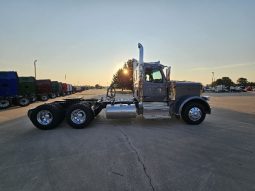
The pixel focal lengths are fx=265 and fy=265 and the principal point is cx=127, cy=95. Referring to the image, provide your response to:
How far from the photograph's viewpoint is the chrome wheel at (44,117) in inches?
440

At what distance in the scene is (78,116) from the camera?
11.3 metres

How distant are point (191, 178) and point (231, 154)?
7.08 feet

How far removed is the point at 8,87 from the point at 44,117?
1566 cm

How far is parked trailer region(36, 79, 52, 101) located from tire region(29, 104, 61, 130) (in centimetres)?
2343

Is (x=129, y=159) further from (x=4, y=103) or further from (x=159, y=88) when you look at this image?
(x=4, y=103)

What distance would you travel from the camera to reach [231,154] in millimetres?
6836

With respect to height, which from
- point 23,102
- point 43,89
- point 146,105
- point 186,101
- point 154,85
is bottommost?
point 23,102

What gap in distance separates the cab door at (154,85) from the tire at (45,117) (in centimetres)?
412

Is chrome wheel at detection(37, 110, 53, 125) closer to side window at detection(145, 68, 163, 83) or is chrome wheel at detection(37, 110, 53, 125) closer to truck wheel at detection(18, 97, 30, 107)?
side window at detection(145, 68, 163, 83)

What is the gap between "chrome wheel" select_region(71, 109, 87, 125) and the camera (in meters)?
11.2

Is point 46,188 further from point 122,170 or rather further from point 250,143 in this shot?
point 250,143

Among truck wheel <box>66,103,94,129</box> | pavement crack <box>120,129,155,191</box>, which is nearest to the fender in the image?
pavement crack <box>120,129,155,191</box>

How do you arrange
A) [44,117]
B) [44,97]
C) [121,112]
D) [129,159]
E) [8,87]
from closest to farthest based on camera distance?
[129,159] < [44,117] < [121,112] < [8,87] < [44,97]

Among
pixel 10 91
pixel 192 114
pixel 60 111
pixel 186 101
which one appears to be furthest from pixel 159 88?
pixel 10 91
